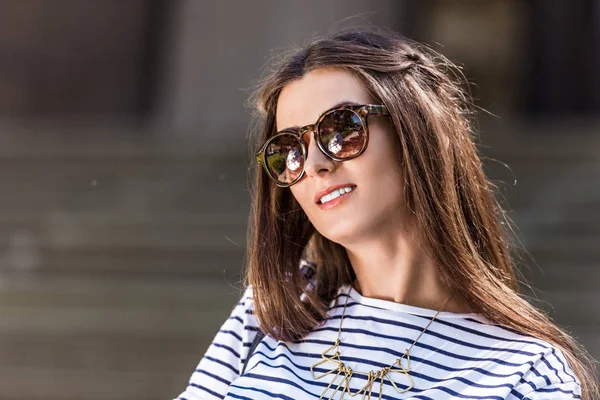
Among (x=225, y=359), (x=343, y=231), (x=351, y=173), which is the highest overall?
(x=351, y=173)

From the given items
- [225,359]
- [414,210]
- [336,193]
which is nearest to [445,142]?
[414,210]

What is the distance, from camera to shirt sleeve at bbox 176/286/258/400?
1.87 m

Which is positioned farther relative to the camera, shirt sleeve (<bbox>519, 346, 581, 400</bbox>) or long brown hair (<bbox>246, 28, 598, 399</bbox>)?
long brown hair (<bbox>246, 28, 598, 399</bbox>)

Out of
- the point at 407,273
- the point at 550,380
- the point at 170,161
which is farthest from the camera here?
the point at 170,161

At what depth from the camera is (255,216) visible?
2.05 metres

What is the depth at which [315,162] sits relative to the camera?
174cm

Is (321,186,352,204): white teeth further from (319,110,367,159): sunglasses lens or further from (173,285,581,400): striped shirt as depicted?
(173,285,581,400): striped shirt

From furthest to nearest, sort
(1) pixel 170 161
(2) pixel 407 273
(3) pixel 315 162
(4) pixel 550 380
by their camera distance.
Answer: (1) pixel 170 161 → (2) pixel 407 273 → (3) pixel 315 162 → (4) pixel 550 380

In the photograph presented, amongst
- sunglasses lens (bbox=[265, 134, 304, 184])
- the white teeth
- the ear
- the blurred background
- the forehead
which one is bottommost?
the blurred background

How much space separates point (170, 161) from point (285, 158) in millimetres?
4013

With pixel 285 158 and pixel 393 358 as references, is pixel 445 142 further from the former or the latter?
pixel 393 358

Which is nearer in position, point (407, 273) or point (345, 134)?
point (345, 134)

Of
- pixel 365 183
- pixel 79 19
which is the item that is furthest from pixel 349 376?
pixel 79 19

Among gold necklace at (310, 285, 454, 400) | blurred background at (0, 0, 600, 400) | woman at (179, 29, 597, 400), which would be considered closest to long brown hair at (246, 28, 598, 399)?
woman at (179, 29, 597, 400)
